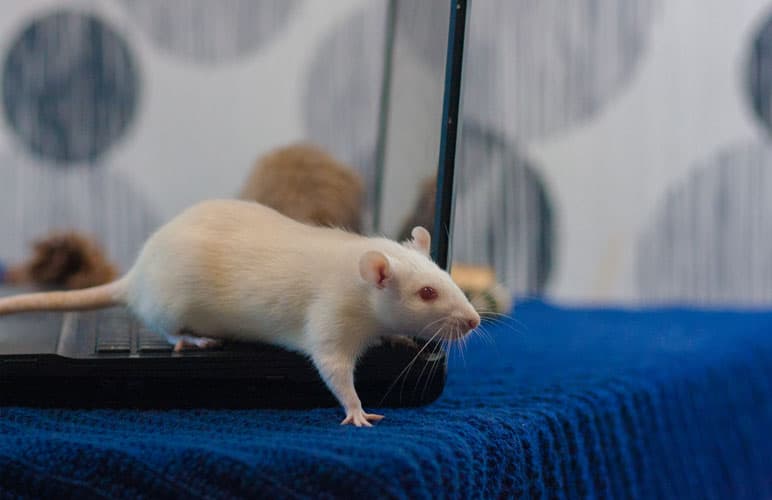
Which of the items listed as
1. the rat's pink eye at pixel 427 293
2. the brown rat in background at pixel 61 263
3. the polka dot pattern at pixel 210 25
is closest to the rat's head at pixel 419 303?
the rat's pink eye at pixel 427 293

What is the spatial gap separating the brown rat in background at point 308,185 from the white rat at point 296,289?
11 cm

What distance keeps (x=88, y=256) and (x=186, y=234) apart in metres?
0.59

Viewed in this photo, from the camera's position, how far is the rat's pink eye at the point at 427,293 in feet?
1.47

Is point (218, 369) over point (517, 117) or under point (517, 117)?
under

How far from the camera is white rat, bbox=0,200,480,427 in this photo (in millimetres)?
440

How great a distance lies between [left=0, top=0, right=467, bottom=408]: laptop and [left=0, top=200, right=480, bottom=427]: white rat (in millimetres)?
13

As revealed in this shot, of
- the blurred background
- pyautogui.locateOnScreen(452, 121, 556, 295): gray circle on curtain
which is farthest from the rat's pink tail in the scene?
pyautogui.locateOnScreen(452, 121, 556, 295): gray circle on curtain

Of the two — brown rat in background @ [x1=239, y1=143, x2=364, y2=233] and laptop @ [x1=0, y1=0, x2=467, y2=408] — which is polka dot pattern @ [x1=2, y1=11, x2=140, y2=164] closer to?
brown rat in background @ [x1=239, y1=143, x2=364, y2=233]

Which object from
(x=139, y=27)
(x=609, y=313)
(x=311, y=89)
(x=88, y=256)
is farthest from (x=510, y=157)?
(x=88, y=256)

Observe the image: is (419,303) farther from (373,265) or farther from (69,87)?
(69,87)

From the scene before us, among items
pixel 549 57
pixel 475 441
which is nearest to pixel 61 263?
pixel 475 441

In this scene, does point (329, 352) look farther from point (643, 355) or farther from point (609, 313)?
point (609, 313)

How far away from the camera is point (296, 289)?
45 cm

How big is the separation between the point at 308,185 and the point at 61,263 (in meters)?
0.41
